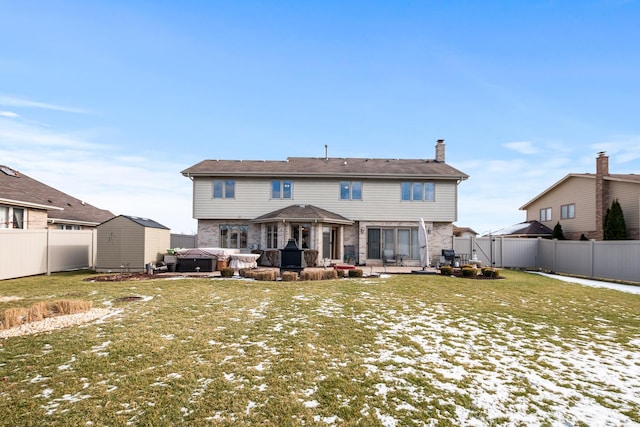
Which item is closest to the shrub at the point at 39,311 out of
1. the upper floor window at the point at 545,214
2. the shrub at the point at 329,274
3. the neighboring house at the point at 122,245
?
the neighboring house at the point at 122,245

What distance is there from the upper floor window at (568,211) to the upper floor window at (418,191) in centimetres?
1408

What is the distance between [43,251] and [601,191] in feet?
115

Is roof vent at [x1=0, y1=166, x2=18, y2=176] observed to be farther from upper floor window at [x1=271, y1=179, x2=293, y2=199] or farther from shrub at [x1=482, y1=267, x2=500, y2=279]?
shrub at [x1=482, y1=267, x2=500, y2=279]

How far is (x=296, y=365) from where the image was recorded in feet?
16.3

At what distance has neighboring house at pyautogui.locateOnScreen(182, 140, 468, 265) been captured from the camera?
2078 cm

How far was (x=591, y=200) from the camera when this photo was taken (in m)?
24.0

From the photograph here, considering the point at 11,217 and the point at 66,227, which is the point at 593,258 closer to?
the point at 11,217

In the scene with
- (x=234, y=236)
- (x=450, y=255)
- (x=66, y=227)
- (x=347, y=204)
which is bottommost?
(x=450, y=255)

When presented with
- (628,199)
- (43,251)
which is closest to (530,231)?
(628,199)

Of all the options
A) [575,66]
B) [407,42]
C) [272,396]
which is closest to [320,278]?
[272,396]

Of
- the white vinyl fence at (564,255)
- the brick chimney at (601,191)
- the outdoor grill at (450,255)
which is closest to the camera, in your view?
the white vinyl fence at (564,255)

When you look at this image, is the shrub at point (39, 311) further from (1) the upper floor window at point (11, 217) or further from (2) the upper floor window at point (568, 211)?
(2) the upper floor window at point (568, 211)

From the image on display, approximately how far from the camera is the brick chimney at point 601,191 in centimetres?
2277

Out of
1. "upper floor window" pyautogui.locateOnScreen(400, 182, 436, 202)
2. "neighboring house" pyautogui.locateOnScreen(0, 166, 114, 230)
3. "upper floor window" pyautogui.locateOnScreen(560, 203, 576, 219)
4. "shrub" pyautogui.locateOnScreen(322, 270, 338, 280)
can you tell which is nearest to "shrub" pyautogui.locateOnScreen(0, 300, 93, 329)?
"shrub" pyautogui.locateOnScreen(322, 270, 338, 280)
